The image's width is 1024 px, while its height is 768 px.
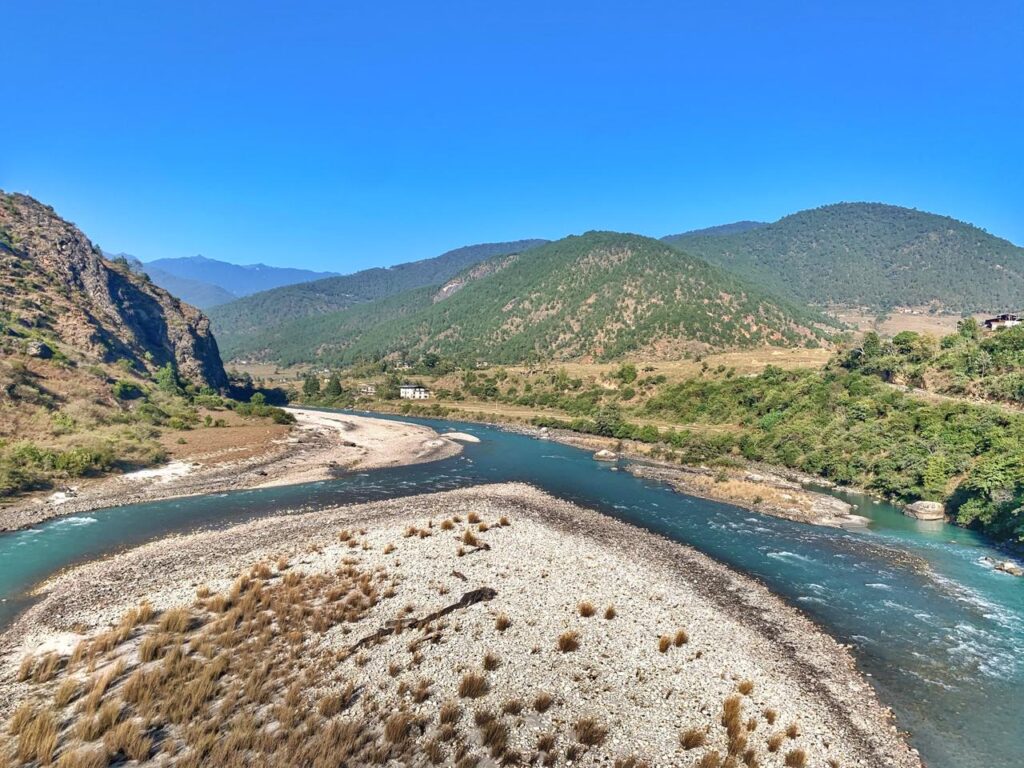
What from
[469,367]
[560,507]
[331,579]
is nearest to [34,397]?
[331,579]

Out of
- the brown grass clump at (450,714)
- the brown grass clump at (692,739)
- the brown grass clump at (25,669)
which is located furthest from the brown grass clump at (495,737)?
the brown grass clump at (25,669)

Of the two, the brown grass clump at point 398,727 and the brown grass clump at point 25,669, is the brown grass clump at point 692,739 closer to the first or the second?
the brown grass clump at point 398,727

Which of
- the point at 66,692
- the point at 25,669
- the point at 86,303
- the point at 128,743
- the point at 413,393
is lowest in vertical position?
the point at 25,669

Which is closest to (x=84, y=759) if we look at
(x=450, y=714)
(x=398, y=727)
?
(x=398, y=727)

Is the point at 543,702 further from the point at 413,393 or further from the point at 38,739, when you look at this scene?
the point at 413,393

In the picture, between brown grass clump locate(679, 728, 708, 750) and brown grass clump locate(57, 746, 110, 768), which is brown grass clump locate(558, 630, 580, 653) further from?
brown grass clump locate(57, 746, 110, 768)

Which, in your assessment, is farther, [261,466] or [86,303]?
[86,303]

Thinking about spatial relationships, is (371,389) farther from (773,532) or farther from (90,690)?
(90,690)
